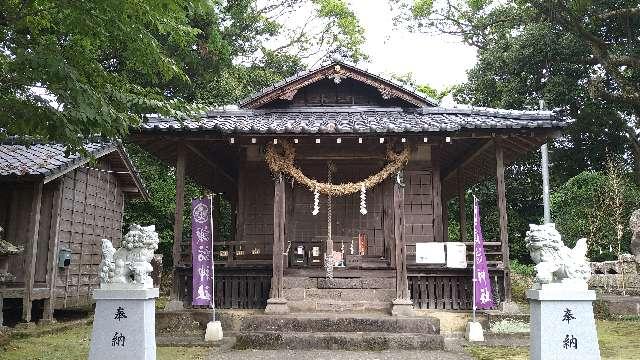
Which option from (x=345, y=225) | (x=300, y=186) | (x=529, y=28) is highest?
(x=529, y=28)

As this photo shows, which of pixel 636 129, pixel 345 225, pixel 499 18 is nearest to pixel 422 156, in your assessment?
pixel 345 225

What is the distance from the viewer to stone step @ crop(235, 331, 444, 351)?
31.9 ft

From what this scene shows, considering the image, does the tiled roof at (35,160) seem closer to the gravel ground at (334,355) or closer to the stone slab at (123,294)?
the stone slab at (123,294)

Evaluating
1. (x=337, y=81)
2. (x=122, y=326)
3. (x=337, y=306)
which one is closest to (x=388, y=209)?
(x=337, y=306)

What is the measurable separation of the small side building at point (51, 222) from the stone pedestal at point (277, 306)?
16.2ft

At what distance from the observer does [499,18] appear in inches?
1187

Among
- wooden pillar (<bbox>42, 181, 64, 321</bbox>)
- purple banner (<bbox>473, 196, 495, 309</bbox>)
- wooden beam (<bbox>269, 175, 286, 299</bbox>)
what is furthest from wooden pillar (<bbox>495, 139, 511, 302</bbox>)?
wooden pillar (<bbox>42, 181, 64, 321</bbox>)

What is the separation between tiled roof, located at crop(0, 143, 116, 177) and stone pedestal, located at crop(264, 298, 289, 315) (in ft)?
19.5

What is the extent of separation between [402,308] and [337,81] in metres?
6.54

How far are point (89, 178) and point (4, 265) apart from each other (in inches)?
241

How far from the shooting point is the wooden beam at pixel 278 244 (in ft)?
37.4

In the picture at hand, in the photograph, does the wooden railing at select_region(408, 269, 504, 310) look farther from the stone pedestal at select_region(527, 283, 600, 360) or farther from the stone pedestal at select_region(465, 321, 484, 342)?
the stone pedestal at select_region(527, 283, 600, 360)

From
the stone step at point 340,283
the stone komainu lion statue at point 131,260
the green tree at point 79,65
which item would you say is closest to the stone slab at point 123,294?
the stone komainu lion statue at point 131,260

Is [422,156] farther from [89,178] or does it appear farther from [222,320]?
[89,178]
